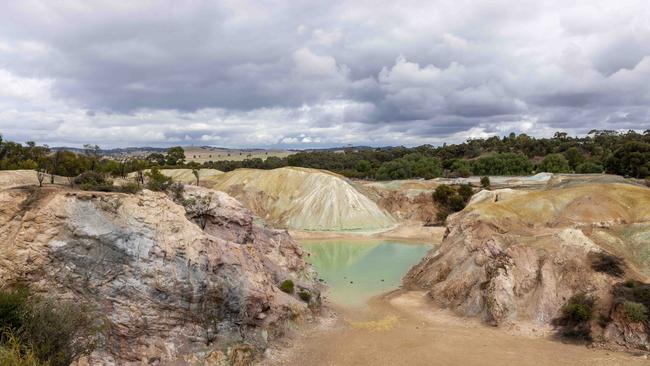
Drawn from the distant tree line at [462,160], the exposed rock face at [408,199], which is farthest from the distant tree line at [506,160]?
the exposed rock face at [408,199]

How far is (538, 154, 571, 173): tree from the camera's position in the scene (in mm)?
88594

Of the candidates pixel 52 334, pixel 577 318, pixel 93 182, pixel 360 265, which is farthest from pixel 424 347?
pixel 360 265

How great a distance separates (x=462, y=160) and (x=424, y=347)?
294 ft

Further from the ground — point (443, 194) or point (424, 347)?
point (443, 194)

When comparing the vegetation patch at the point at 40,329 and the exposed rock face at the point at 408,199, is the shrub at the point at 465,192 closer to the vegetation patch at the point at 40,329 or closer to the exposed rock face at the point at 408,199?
the exposed rock face at the point at 408,199

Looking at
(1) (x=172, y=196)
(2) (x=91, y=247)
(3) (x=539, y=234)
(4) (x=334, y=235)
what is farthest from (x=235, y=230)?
(4) (x=334, y=235)

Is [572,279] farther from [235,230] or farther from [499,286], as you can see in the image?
[235,230]

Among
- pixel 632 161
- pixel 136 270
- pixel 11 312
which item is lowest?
pixel 136 270

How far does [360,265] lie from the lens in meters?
41.5

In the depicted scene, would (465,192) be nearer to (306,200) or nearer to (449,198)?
(449,198)

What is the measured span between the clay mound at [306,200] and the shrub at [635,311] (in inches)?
1620

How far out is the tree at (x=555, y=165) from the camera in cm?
8859

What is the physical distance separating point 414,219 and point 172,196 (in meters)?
45.5

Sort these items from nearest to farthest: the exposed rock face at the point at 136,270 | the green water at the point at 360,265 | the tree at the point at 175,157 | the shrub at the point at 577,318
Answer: the exposed rock face at the point at 136,270 < the shrub at the point at 577,318 < the green water at the point at 360,265 < the tree at the point at 175,157
